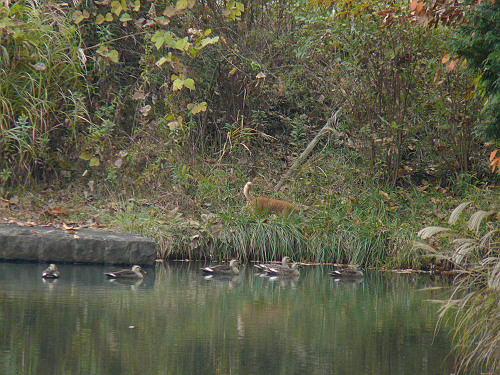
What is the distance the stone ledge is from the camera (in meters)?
11.0

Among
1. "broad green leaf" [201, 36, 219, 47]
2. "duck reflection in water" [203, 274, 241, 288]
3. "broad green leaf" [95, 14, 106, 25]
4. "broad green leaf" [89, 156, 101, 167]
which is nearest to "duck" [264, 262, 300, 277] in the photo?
"duck reflection in water" [203, 274, 241, 288]

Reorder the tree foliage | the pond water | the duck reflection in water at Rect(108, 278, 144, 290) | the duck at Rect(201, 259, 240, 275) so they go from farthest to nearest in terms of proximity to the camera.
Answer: the duck at Rect(201, 259, 240, 275) < the duck reflection in water at Rect(108, 278, 144, 290) < the tree foliage < the pond water

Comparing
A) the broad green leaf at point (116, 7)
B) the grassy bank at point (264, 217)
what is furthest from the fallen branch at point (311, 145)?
the broad green leaf at point (116, 7)

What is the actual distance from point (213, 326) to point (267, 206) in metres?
5.77

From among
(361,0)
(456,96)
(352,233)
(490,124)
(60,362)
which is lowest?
(60,362)

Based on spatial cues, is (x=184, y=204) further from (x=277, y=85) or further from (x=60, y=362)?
(x=60, y=362)

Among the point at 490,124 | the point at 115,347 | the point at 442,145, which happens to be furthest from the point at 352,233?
the point at 115,347

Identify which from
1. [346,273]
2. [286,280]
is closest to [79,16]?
[286,280]

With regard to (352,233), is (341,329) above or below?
below

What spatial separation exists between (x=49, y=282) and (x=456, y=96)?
807cm

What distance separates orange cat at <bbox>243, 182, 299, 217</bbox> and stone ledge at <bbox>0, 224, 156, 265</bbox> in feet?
7.17

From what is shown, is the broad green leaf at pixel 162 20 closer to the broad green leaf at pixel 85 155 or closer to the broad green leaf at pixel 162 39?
the broad green leaf at pixel 162 39

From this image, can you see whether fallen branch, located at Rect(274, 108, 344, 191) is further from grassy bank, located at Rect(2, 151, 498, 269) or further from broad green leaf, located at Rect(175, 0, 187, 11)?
broad green leaf, located at Rect(175, 0, 187, 11)

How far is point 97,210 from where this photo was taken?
1370 centimetres
